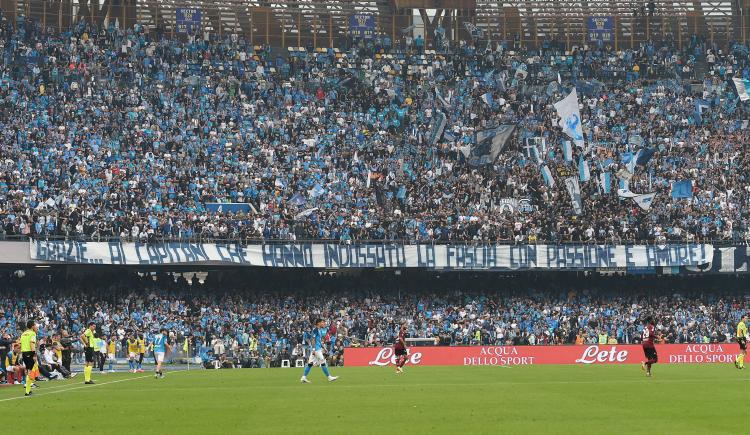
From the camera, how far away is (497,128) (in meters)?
66.9

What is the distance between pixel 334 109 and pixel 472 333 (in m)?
18.2

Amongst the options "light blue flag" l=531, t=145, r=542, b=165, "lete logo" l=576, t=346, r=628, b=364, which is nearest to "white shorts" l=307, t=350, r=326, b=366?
"lete logo" l=576, t=346, r=628, b=364

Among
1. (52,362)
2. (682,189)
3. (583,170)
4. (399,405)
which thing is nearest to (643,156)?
(682,189)

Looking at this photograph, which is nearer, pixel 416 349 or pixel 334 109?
pixel 416 349

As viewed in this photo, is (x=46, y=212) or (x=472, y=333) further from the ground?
(x=46, y=212)

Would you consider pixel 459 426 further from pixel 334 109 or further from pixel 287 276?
pixel 334 109

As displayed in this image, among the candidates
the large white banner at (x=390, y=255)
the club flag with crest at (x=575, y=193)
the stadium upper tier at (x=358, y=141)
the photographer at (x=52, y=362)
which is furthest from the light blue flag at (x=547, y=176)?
the photographer at (x=52, y=362)

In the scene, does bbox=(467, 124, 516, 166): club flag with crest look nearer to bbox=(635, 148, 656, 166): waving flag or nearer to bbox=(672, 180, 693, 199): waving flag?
bbox=(635, 148, 656, 166): waving flag

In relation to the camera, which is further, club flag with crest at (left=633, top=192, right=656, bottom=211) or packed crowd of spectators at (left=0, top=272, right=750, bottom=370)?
club flag with crest at (left=633, top=192, right=656, bottom=211)

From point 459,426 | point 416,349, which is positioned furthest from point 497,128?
point 459,426

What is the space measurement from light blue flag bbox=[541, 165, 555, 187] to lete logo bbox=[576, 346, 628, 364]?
15.2 metres

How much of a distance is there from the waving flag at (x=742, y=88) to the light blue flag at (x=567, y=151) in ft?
40.4

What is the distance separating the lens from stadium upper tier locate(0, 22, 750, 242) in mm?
59531

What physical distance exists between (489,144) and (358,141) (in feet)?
24.6
